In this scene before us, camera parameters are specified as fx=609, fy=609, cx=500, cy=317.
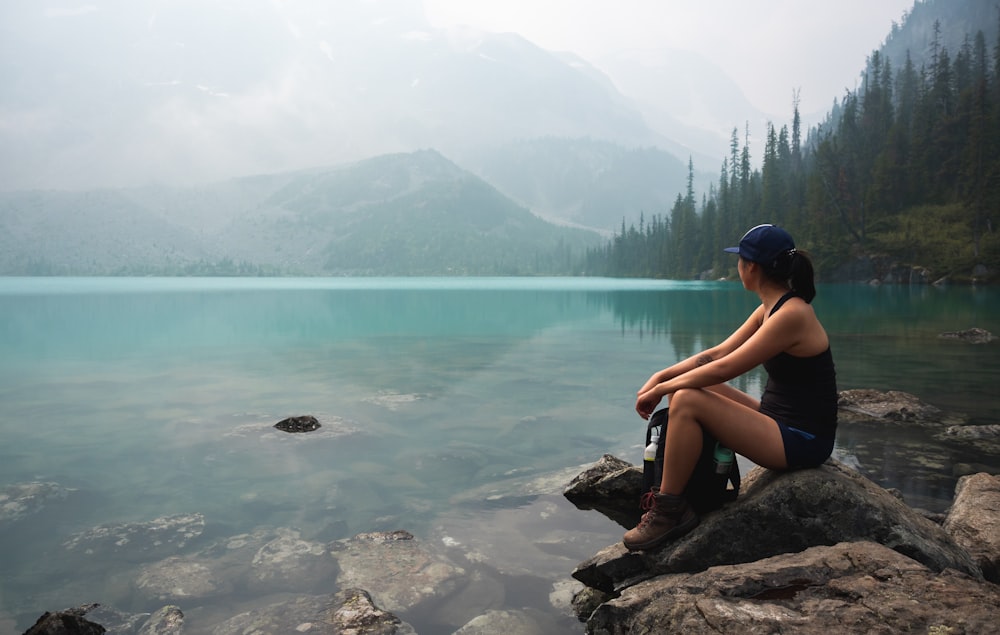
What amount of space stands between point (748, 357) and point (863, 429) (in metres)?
9.08

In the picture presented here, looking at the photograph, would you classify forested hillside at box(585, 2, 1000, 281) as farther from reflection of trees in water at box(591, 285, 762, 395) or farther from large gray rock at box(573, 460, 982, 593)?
large gray rock at box(573, 460, 982, 593)

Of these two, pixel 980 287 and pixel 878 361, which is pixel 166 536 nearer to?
pixel 878 361

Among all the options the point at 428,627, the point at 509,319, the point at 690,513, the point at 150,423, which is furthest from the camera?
the point at 509,319

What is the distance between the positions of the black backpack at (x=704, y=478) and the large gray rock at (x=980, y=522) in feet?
6.94

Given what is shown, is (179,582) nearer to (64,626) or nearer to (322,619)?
(64,626)

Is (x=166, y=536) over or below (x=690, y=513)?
below

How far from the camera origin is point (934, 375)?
57.5 feet

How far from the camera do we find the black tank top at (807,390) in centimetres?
457

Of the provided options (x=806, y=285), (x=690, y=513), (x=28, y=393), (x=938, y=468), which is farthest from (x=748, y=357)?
(x=28, y=393)

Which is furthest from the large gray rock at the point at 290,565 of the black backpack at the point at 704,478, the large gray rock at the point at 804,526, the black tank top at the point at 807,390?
the black tank top at the point at 807,390

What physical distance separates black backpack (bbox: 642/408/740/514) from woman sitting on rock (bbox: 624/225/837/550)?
118mm

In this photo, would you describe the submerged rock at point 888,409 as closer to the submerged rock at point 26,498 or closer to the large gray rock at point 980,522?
the large gray rock at point 980,522

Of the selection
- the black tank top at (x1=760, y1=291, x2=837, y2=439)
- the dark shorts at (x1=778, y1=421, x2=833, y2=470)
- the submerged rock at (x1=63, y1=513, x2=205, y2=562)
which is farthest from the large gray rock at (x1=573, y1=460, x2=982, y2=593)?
the submerged rock at (x1=63, y1=513, x2=205, y2=562)

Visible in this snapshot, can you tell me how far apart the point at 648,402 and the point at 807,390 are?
122cm
